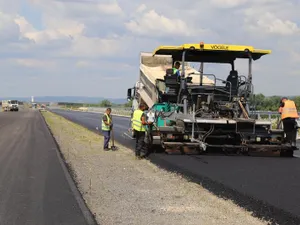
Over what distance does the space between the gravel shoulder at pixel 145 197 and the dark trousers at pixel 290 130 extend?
4.05 meters

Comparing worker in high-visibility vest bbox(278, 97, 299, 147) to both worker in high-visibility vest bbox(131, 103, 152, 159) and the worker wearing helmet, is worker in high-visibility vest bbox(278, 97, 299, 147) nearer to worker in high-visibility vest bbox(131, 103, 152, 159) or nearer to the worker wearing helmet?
the worker wearing helmet

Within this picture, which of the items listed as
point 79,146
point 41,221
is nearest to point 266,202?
point 41,221

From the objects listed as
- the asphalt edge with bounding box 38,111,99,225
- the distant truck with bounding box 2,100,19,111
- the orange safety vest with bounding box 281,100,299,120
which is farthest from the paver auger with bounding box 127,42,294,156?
the distant truck with bounding box 2,100,19,111

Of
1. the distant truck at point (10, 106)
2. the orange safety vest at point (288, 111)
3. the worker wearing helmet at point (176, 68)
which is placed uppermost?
the worker wearing helmet at point (176, 68)

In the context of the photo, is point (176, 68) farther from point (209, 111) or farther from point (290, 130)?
point (290, 130)

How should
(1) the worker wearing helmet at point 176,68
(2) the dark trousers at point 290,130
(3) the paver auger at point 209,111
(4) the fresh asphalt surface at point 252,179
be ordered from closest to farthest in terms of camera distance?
(4) the fresh asphalt surface at point 252,179
(3) the paver auger at point 209,111
(2) the dark trousers at point 290,130
(1) the worker wearing helmet at point 176,68

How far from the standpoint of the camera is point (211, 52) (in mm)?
12773

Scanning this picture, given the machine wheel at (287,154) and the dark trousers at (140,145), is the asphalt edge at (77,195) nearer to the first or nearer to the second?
the dark trousers at (140,145)

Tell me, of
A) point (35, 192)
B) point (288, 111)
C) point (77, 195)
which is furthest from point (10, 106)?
point (77, 195)

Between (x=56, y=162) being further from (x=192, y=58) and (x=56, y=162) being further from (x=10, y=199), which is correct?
(x=192, y=58)

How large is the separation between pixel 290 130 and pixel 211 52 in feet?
10.2

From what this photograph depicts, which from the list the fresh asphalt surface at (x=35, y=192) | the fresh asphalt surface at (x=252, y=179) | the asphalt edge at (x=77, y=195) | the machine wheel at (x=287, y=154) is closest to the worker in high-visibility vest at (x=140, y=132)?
the fresh asphalt surface at (x=252, y=179)

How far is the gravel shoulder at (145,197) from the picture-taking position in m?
6.00

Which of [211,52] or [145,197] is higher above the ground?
[211,52]
